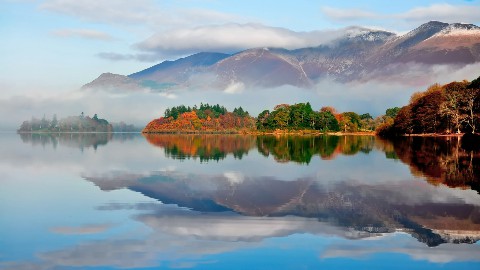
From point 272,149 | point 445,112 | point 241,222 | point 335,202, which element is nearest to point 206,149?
point 272,149

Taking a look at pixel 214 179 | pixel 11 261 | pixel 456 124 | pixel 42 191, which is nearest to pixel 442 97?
pixel 456 124

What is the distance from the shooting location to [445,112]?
10588 centimetres

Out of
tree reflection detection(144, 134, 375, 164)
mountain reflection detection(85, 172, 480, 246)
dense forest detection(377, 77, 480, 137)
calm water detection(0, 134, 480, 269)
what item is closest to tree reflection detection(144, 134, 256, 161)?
tree reflection detection(144, 134, 375, 164)

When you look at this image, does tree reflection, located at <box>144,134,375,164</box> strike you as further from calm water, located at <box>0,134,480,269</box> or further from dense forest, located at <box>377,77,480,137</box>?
dense forest, located at <box>377,77,480,137</box>

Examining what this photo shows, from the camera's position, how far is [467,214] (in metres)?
15.7

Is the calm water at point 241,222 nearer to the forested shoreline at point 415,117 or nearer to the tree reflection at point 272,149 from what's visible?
the tree reflection at point 272,149

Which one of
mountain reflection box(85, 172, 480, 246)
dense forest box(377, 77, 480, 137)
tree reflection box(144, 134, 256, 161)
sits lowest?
tree reflection box(144, 134, 256, 161)

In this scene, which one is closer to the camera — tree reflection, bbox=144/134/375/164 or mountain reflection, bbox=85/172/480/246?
mountain reflection, bbox=85/172/480/246

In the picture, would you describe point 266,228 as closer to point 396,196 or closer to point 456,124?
point 396,196

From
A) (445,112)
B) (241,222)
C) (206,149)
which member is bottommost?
(206,149)

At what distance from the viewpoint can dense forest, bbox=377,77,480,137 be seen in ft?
324

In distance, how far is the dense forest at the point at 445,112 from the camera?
98.8m

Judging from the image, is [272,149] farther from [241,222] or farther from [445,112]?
[445,112]

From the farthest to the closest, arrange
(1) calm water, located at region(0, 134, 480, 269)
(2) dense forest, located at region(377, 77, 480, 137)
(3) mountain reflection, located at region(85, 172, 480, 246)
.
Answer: (2) dense forest, located at region(377, 77, 480, 137)
(3) mountain reflection, located at region(85, 172, 480, 246)
(1) calm water, located at region(0, 134, 480, 269)
